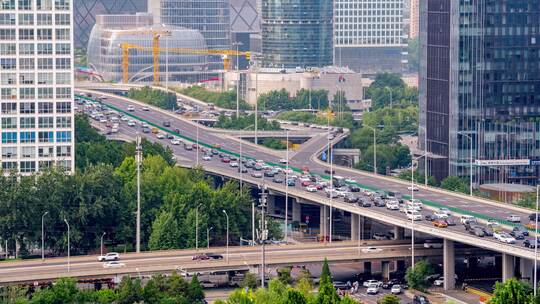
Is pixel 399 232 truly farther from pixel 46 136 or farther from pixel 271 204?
pixel 46 136

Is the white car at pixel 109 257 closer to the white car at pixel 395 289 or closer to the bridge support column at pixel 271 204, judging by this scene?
the white car at pixel 395 289

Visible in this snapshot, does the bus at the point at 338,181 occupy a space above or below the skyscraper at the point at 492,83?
below

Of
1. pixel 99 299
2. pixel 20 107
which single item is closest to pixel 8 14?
pixel 20 107

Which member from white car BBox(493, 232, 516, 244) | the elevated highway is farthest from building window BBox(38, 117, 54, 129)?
white car BBox(493, 232, 516, 244)

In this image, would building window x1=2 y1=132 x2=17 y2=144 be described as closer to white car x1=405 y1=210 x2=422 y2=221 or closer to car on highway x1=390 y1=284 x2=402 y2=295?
white car x1=405 y1=210 x2=422 y2=221

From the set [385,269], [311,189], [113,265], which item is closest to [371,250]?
[385,269]

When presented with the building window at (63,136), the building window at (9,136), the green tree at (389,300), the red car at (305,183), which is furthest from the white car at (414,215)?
the building window at (9,136)

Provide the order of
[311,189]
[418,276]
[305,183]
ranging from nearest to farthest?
1. [418,276]
2. [311,189]
3. [305,183]
